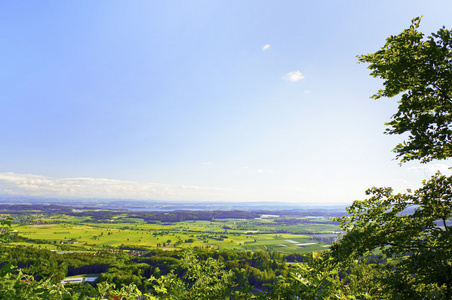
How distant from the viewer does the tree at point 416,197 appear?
7.86 meters

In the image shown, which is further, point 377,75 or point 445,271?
Result: point 377,75

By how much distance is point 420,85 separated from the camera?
28.0 feet

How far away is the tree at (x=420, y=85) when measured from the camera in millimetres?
7883

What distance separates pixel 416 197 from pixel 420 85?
14.6 ft

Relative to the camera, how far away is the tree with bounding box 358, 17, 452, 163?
7883mm

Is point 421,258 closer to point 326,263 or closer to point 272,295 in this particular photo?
point 326,263

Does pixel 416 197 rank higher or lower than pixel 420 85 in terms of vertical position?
lower

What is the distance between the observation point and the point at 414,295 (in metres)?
7.78

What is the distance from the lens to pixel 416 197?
9336mm

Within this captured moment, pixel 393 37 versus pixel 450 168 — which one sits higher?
pixel 393 37

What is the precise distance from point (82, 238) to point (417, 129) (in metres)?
175

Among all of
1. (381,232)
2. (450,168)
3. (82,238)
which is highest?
(450,168)

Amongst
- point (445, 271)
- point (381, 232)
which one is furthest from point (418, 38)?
point (445, 271)

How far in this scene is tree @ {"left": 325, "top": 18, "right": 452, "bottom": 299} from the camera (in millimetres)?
7859
